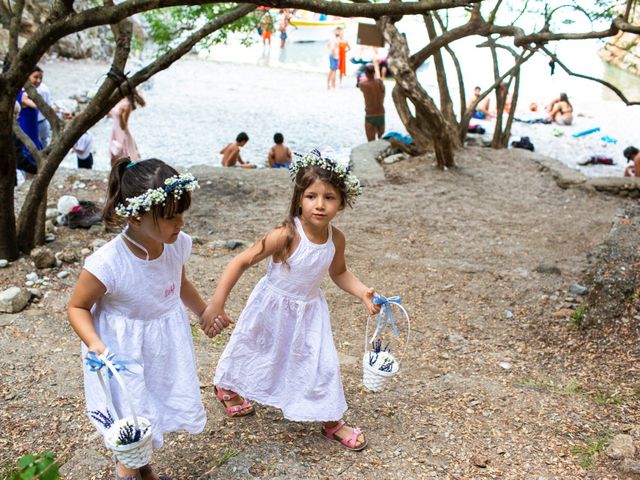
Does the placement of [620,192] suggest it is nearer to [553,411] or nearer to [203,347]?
[553,411]

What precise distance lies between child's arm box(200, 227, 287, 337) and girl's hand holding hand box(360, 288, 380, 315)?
48cm

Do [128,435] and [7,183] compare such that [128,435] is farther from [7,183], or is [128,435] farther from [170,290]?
[7,183]

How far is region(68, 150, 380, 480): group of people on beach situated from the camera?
8.81 ft

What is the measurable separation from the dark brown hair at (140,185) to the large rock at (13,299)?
2476mm

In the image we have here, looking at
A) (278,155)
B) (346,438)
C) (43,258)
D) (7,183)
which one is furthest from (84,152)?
(346,438)

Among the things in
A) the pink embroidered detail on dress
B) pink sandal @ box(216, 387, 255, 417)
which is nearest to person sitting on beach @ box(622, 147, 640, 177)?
pink sandal @ box(216, 387, 255, 417)

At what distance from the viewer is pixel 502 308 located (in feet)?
18.1

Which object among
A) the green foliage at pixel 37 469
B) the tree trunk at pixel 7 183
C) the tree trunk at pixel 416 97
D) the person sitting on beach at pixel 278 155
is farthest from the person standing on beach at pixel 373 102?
the green foliage at pixel 37 469

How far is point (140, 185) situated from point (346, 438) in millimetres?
1629

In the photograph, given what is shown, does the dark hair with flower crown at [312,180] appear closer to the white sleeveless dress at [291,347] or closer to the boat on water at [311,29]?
the white sleeveless dress at [291,347]

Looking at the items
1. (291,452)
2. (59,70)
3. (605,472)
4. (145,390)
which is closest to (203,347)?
Answer: (291,452)

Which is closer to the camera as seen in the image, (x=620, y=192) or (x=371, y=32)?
(x=620, y=192)

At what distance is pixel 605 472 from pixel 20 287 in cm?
418

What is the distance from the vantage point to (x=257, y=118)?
1509cm
